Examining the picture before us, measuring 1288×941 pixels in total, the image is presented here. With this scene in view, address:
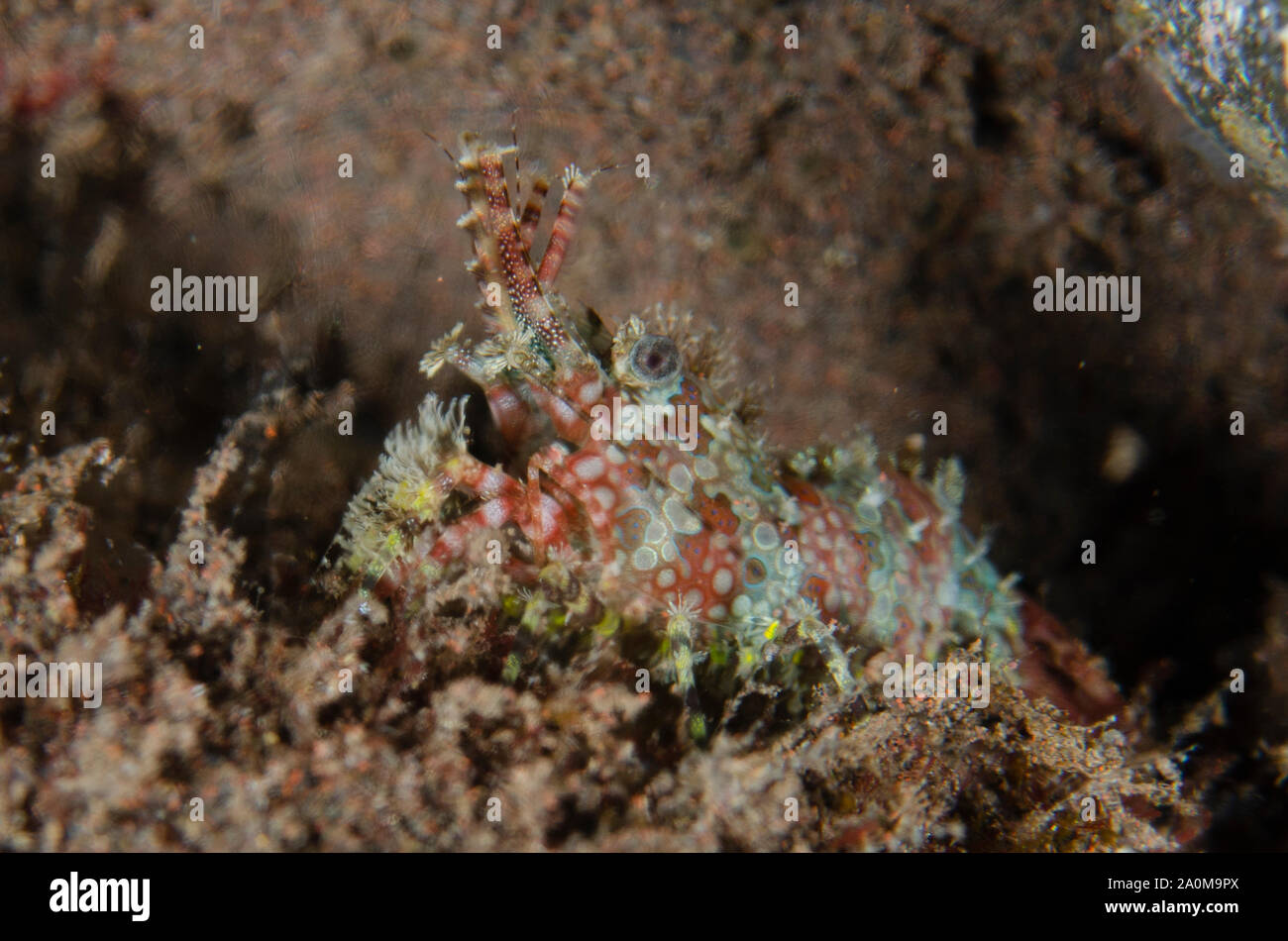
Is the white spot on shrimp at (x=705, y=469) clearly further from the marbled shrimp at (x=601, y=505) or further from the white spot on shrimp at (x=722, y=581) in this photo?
the white spot on shrimp at (x=722, y=581)

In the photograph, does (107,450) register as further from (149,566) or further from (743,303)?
(743,303)

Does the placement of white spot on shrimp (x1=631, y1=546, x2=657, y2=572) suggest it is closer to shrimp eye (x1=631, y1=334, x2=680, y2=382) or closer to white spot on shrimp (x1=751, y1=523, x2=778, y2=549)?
white spot on shrimp (x1=751, y1=523, x2=778, y2=549)

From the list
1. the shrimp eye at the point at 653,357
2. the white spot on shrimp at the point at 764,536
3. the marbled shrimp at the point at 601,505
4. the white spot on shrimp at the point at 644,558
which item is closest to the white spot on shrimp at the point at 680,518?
the marbled shrimp at the point at 601,505

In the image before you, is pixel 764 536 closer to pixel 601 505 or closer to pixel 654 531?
pixel 654 531

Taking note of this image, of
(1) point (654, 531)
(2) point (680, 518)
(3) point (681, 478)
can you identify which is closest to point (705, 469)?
(3) point (681, 478)

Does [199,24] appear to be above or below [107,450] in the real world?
above

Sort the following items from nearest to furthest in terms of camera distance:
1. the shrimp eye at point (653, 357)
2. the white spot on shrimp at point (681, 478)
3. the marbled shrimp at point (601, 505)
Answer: the marbled shrimp at point (601, 505), the shrimp eye at point (653, 357), the white spot on shrimp at point (681, 478)
